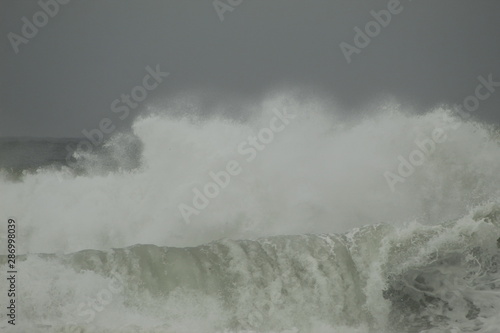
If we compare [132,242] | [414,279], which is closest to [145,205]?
[132,242]

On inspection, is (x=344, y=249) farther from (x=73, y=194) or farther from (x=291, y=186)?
(x=73, y=194)

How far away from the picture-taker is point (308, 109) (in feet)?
61.1

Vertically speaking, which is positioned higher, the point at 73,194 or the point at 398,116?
the point at 398,116

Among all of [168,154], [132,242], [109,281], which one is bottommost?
[109,281]

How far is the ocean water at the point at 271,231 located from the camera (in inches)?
352

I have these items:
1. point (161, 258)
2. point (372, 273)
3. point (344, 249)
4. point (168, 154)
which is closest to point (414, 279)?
point (372, 273)

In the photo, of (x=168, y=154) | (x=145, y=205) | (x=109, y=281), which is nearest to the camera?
(x=109, y=281)

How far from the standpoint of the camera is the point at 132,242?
1377cm

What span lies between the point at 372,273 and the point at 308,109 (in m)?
9.31

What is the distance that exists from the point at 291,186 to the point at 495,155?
5.45 metres

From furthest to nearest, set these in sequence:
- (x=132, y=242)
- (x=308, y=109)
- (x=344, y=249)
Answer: (x=308, y=109) → (x=132, y=242) → (x=344, y=249)

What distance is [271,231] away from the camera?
1380 centimetres

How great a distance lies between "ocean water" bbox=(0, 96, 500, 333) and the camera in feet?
29.4

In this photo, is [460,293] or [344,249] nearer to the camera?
[460,293]
